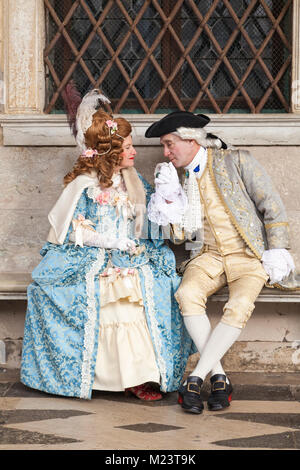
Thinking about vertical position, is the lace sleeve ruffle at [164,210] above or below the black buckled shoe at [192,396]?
above

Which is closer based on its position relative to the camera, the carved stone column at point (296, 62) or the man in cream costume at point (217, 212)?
the man in cream costume at point (217, 212)

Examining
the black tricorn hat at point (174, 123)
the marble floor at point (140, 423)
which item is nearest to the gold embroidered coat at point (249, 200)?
the black tricorn hat at point (174, 123)

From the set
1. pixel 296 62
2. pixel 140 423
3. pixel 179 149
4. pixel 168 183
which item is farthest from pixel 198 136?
pixel 140 423

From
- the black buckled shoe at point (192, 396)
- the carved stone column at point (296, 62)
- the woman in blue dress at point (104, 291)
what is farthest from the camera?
the carved stone column at point (296, 62)

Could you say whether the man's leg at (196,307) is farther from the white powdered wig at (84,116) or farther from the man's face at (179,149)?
the white powdered wig at (84,116)

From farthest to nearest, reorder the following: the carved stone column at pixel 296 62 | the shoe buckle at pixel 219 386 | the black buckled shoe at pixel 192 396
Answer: the carved stone column at pixel 296 62 < the shoe buckle at pixel 219 386 < the black buckled shoe at pixel 192 396

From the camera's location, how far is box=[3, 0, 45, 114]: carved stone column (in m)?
4.59

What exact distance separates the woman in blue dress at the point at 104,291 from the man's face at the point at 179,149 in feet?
0.71

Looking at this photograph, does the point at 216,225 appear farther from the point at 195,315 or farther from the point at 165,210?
the point at 195,315

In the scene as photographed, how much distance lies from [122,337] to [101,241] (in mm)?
549

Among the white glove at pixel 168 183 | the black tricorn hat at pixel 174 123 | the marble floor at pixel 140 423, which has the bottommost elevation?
the marble floor at pixel 140 423

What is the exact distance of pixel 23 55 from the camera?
462 centimetres

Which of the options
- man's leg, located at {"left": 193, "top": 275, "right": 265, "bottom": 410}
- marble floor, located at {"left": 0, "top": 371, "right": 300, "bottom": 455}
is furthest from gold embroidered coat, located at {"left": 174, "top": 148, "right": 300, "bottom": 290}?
marble floor, located at {"left": 0, "top": 371, "right": 300, "bottom": 455}

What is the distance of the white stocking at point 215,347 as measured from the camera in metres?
3.75
